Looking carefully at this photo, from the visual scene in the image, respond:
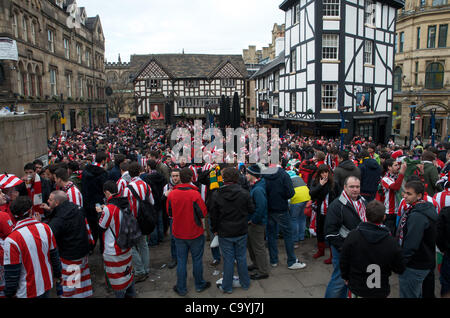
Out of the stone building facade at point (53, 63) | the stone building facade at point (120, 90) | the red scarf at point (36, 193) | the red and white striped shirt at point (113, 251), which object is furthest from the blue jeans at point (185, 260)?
the stone building facade at point (120, 90)

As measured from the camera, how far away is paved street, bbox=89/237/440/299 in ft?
15.7

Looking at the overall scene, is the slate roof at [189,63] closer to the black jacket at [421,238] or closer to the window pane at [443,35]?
the window pane at [443,35]

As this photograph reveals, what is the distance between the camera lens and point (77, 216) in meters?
4.28

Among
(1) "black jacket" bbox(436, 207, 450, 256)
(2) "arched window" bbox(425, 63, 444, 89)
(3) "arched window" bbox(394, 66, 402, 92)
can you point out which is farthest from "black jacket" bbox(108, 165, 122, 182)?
(3) "arched window" bbox(394, 66, 402, 92)

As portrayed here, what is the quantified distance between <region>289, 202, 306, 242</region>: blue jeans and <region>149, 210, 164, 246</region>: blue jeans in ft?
9.49

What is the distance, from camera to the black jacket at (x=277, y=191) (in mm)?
5391

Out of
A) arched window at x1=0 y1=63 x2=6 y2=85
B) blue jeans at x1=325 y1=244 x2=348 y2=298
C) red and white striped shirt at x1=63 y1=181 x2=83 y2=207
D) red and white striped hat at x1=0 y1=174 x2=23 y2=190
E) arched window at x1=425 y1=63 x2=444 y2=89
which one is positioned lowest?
blue jeans at x1=325 y1=244 x2=348 y2=298

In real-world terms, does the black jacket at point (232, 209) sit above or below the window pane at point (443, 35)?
below

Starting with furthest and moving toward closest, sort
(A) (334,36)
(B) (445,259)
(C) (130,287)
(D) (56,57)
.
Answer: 1. (D) (56,57)
2. (A) (334,36)
3. (C) (130,287)
4. (B) (445,259)

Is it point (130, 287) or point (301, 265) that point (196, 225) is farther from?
point (301, 265)

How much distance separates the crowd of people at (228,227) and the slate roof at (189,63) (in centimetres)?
3879

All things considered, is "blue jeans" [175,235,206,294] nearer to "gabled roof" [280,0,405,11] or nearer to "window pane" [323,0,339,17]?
"window pane" [323,0,339,17]

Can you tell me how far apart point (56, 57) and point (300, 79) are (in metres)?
23.5

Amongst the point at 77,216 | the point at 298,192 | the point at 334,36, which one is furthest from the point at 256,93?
the point at 77,216
